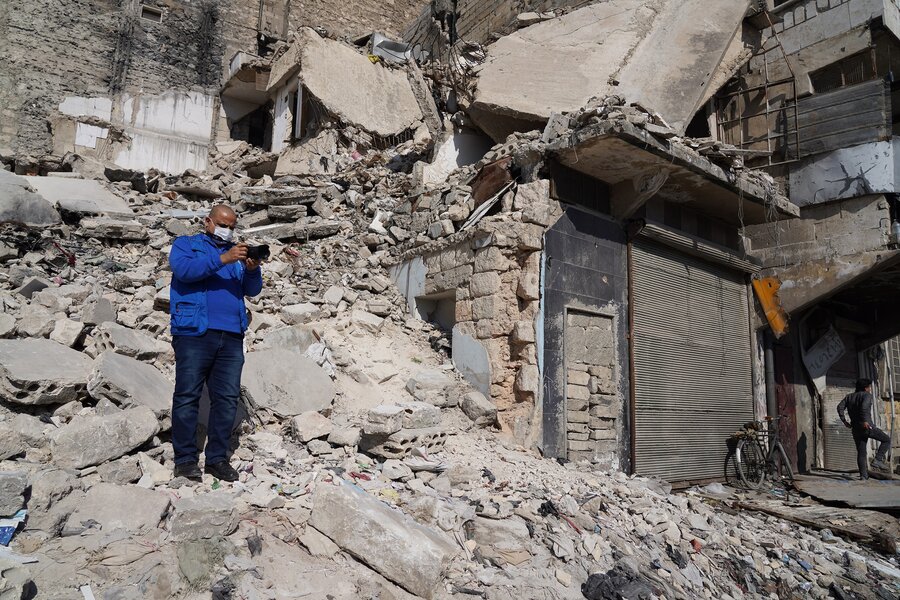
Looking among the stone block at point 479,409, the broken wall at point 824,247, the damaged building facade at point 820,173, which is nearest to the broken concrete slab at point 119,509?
the stone block at point 479,409

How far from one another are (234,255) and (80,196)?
6779mm

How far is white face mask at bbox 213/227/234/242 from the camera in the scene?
381cm

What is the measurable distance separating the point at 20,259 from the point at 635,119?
693 cm

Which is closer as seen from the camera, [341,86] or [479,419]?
[479,419]

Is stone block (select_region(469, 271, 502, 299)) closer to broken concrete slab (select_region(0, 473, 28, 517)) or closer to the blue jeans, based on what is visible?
the blue jeans

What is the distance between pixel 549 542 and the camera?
3.91 metres

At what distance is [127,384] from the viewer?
3811 millimetres

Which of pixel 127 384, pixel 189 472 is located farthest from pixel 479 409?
pixel 127 384

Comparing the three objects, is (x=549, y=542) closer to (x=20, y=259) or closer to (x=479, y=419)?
(x=479, y=419)

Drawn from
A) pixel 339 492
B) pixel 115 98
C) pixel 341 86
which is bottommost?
pixel 339 492

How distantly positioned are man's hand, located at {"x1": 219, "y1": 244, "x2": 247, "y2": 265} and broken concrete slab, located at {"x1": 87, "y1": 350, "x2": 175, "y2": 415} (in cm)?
109

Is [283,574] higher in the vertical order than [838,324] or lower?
lower

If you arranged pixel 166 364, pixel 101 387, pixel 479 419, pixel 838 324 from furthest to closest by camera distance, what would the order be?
pixel 838 324 → pixel 479 419 → pixel 166 364 → pixel 101 387

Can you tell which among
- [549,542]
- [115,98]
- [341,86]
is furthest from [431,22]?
Answer: [549,542]
